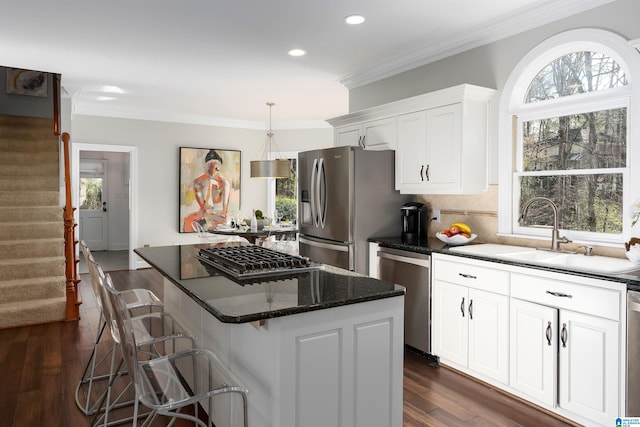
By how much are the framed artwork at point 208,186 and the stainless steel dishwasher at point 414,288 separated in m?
4.79

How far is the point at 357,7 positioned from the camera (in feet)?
10.8

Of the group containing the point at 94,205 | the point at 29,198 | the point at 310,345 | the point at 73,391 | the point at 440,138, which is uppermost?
the point at 440,138

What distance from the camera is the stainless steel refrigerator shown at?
410 centimetres

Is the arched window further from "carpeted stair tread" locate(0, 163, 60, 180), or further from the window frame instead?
"carpeted stair tread" locate(0, 163, 60, 180)

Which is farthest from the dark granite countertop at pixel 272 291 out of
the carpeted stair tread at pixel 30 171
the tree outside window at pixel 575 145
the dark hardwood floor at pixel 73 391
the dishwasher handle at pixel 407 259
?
the carpeted stair tread at pixel 30 171

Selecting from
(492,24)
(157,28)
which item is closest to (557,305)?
(492,24)

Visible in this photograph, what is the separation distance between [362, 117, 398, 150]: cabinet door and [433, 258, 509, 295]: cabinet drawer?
4.56 feet

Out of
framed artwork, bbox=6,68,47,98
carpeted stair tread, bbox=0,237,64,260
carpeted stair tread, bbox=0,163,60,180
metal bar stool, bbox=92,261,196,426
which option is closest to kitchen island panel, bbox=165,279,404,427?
metal bar stool, bbox=92,261,196,426

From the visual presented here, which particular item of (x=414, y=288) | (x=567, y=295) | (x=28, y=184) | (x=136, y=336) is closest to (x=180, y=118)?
(x=28, y=184)

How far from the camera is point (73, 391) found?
10.1 ft

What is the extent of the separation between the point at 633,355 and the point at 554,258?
86 cm

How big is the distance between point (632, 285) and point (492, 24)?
230 cm

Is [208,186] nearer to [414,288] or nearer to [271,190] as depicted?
[271,190]

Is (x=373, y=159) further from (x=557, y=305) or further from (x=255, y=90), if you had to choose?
(x=255, y=90)
